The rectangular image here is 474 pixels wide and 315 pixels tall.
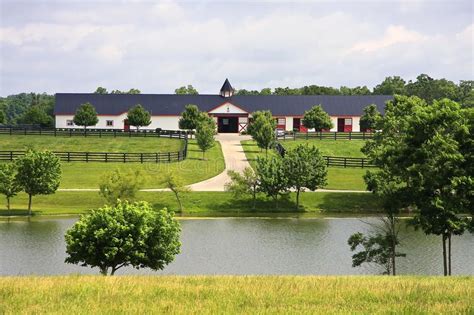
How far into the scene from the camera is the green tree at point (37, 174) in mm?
42781

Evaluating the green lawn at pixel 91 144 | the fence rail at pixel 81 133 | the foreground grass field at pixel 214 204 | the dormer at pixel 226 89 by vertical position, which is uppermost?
the dormer at pixel 226 89

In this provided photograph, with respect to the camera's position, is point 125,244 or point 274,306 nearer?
point 274,306

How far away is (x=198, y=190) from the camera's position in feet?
163

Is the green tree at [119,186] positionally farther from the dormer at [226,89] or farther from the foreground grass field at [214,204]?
the dormer at [226,89]

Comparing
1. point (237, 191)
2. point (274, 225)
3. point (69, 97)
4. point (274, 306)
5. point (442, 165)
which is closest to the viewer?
point (274, 306)

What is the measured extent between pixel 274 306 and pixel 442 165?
49.0 feet

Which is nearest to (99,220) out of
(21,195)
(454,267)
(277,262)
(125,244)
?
(125,244)

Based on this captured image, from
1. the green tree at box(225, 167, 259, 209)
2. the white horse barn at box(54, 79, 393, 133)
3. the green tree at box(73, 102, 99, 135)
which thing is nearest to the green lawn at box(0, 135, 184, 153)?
the green tree at box(73, 102, 99, 135)

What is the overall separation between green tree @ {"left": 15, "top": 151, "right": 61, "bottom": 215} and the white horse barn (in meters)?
53.2

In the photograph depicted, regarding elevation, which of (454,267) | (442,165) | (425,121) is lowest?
(454,267)

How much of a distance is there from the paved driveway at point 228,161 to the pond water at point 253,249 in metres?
8.98

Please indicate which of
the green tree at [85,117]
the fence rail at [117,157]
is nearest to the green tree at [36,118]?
the green tree at [85,117]

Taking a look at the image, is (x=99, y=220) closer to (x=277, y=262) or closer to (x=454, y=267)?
(x=277, y=262)

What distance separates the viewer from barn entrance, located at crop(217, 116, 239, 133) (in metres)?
96.4
